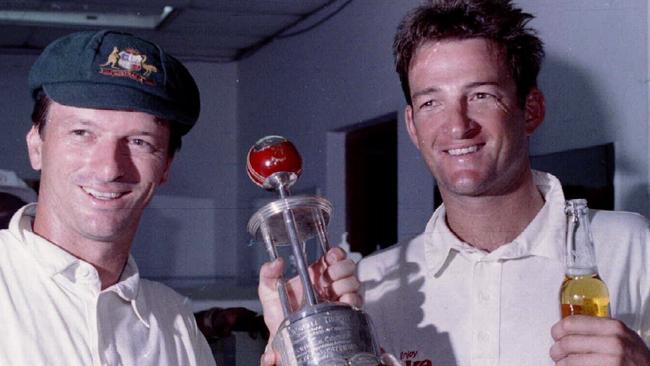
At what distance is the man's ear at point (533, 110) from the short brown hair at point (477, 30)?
0.01 meters

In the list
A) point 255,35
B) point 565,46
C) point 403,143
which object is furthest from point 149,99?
point 565,46

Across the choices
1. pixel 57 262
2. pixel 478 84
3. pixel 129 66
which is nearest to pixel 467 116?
pixel 478 84

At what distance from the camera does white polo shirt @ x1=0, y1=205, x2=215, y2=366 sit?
0.90m

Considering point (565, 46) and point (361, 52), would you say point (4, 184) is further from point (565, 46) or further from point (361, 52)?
point (565, 46)

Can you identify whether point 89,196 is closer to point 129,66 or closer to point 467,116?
point 129,66

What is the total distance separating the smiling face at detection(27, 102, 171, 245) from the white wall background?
223 mm

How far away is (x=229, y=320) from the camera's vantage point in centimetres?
119

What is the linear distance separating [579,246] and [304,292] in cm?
28

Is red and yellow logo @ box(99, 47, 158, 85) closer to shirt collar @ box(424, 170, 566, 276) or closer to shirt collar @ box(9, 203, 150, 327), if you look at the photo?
shirt collar @ box(9, 203, 150, 327)

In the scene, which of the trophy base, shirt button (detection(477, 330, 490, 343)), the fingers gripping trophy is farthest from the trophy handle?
shirt button (detection(477, 330, 490, 343))

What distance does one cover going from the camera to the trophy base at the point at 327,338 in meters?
0.79

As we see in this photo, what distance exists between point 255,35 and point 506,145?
1.33 ft

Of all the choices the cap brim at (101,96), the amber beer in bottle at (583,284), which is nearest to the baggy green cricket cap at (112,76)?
the cap brim at (101,96)

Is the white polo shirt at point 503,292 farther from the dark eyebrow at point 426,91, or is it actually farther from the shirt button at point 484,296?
the dark eyebrow at point 426,91
